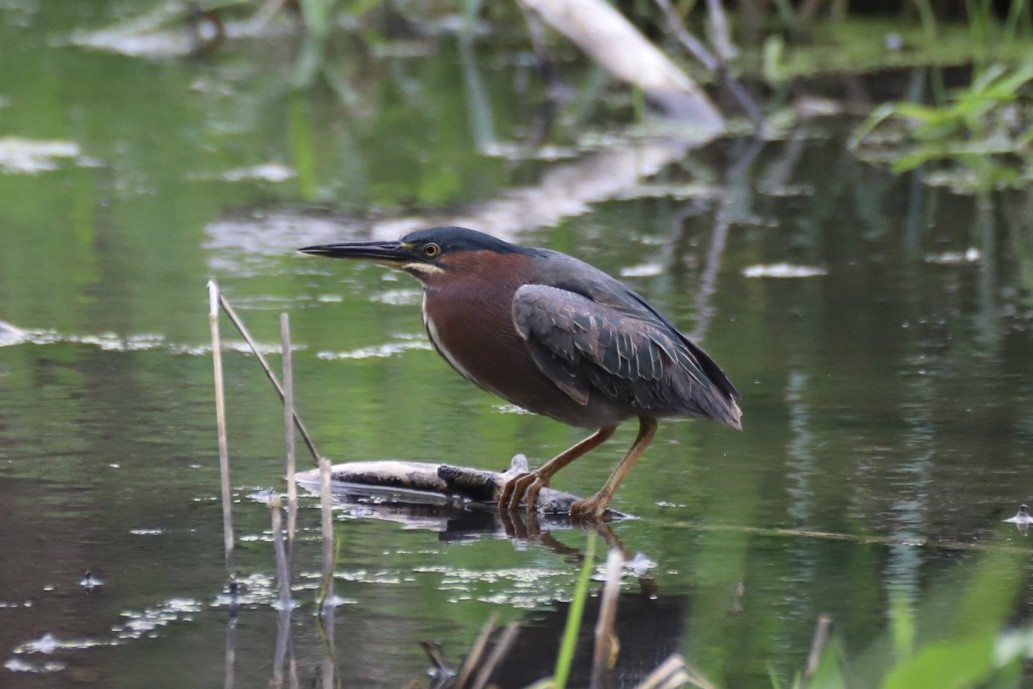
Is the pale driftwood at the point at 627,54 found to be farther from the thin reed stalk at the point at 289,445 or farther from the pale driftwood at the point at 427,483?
the thin reed stalk at the point at 289,445

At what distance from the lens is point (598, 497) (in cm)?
441

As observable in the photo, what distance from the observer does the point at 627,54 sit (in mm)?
11047

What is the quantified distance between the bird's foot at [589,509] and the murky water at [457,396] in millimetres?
82

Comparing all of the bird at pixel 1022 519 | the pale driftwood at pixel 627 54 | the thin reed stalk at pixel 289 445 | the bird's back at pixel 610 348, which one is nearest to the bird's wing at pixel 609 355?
the bird's back at pixel 610 348

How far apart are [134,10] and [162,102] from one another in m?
4.61

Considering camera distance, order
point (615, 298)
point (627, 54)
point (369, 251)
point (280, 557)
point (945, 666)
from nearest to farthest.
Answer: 1. point (945, 666)
2. point (280, 557)
3. point (369, 251)
4. point (615, 298)
5. point (627, 54)

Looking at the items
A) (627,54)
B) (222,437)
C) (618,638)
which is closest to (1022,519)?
(618,638)

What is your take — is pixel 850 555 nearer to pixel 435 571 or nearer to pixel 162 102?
pixel 435 571

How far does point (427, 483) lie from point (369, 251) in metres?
0.60

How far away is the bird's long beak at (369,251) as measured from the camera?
443cm

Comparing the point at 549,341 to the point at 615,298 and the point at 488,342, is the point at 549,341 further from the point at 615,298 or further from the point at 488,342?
the point at 615,298

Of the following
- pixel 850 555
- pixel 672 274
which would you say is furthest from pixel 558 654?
pixel 672 274

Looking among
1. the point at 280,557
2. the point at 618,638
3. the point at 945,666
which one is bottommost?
the point at 618,638

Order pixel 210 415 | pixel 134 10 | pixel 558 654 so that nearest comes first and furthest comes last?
pixel 558 654, pixel 210 415, pixel 134 10
